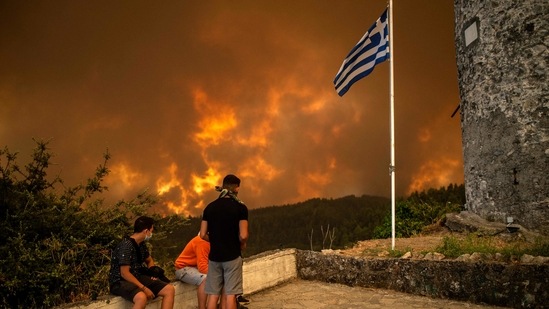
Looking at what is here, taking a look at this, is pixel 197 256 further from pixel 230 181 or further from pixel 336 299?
pixel 336 299

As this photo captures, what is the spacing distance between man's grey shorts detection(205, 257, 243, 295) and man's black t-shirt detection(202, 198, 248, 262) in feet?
0.26

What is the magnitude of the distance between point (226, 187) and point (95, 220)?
3746 mm

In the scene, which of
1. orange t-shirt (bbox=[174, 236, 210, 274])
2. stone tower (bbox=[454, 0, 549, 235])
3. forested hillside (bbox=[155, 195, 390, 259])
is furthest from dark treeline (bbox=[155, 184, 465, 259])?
orange t-shirt (bbox=[174, 236, 210, 274])

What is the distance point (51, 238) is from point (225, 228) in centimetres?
344

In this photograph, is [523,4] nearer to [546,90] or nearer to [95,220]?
[546,90]

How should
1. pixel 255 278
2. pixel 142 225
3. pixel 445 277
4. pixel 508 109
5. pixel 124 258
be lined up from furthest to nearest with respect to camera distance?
pixel 508 109
pixel 255 278
pixel 445 277
pixel 142 225
pixel 124 258

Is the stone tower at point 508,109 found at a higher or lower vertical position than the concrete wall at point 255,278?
higher

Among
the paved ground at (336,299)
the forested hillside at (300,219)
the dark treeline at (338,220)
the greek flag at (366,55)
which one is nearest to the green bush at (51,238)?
the paved ground at (336,299)

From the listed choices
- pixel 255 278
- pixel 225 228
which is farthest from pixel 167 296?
pixel 255 278

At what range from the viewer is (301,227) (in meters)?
46.2

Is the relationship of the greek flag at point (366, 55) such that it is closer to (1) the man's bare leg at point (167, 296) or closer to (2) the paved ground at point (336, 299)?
(2) the paved ground at point (336, 299)

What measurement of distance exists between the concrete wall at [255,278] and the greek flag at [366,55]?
4.08 meters

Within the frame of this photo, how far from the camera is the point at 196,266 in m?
5.91

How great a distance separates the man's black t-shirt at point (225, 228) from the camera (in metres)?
5.18
